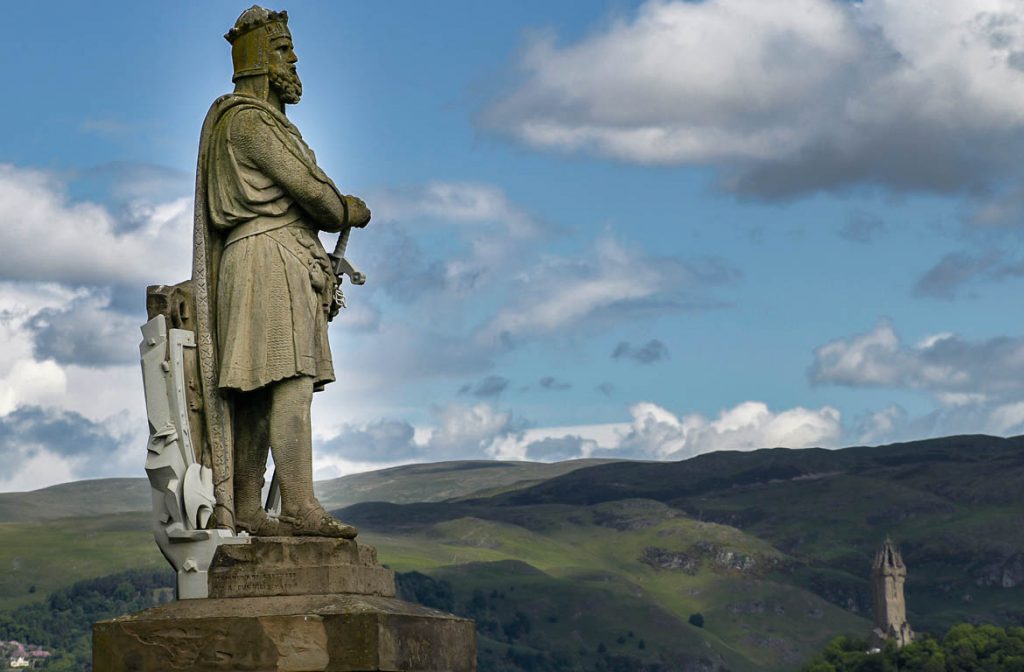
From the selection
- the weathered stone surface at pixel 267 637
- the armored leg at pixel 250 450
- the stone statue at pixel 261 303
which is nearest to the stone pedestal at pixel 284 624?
the weathered stone surface at pixel 267 637

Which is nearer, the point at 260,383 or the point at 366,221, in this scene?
the point at 260,383

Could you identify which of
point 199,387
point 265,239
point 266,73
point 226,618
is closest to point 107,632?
point 226,618

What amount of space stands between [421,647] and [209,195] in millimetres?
3757

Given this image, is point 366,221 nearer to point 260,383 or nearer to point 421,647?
point 260,383

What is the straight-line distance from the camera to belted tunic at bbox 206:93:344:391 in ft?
47.6

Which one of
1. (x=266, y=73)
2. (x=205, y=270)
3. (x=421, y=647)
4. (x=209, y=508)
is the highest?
(x=266, y=73)

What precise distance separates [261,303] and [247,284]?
0.59 feet

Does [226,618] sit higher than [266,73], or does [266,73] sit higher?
[266,73]

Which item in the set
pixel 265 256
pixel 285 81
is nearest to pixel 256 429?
pixel 265 256

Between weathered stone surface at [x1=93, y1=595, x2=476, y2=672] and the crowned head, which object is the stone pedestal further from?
the crowned head

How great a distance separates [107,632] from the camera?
13.9 m

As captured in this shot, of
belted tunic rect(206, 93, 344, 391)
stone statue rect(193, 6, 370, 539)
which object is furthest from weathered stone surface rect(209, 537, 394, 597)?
belted tunic rect(206, 93, 344, 391)

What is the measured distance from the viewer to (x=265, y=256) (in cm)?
1468

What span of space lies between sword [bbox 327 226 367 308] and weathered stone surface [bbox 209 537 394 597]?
6.92ft
